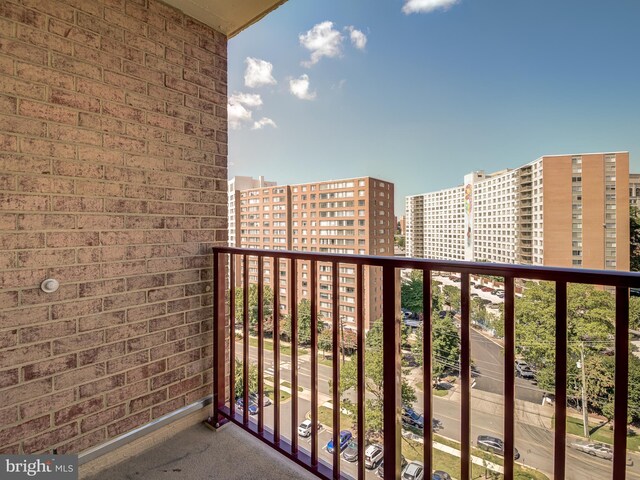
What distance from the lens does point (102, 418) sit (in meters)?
1.52

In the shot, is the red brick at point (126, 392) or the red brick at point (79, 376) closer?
the red brick at point (79, 376)

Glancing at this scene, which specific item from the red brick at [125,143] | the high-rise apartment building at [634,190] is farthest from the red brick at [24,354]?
the high-rise apartment building at [634,190]

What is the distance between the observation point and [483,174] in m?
6.90

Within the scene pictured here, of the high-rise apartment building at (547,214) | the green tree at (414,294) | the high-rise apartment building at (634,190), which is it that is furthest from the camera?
the high-rise apartment building at (547,214)

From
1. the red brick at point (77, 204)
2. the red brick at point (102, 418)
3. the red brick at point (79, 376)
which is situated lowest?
the red brick at point (102, 418)

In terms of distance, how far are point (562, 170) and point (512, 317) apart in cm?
557

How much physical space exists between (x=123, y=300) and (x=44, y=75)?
1.07 metres

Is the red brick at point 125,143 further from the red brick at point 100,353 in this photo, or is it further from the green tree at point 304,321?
the green tree at point 304,321

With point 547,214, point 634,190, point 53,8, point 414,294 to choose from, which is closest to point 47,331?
point 53,8

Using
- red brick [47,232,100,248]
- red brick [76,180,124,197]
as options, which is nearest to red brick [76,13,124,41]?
red brick [76,180,124,197]

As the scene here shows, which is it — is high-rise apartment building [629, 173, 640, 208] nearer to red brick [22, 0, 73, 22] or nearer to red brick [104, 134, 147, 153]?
red brick [104, 134, 147, 153]

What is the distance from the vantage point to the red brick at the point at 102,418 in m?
1.46

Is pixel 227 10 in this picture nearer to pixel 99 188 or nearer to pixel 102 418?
pixel 99 188

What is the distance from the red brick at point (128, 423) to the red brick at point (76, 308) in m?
0.60
